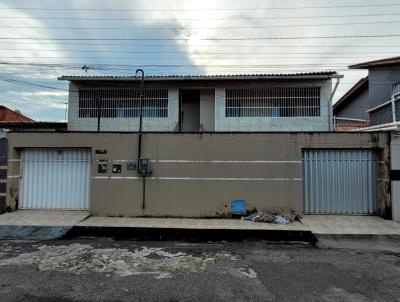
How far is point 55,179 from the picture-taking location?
10250 mm

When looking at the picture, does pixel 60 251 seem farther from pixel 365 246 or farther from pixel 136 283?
pixel 365 246

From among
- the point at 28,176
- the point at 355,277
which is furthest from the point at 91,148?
the point at 355,277

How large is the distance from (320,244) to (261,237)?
1344 mm

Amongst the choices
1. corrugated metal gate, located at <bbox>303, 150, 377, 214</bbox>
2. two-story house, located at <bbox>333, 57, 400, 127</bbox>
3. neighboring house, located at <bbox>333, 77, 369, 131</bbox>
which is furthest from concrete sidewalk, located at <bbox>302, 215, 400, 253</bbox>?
neighboring house, located at <bbox>333, 77, 369, 131</bbox>

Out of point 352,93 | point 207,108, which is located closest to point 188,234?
point 207,108

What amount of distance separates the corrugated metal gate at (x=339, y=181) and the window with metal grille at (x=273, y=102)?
536 centimetres

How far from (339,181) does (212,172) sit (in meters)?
3.83

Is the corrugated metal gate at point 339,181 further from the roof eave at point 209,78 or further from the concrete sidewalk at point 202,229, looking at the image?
the roof eave at point 209,78

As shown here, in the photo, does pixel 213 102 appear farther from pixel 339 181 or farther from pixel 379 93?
pixel 379 93

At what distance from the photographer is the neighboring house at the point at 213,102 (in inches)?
583

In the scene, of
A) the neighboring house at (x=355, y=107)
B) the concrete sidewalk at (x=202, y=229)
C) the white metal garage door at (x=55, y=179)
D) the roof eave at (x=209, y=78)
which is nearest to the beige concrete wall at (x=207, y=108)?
the roof eave at (x=209, y=78)

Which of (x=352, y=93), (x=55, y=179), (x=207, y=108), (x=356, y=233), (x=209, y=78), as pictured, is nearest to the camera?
(x=356, y=233)

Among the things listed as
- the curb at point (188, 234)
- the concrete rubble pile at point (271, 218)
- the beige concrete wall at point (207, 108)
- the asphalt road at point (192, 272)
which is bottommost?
the asphalt road at point (192, 272)

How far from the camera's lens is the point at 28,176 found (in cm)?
1031
